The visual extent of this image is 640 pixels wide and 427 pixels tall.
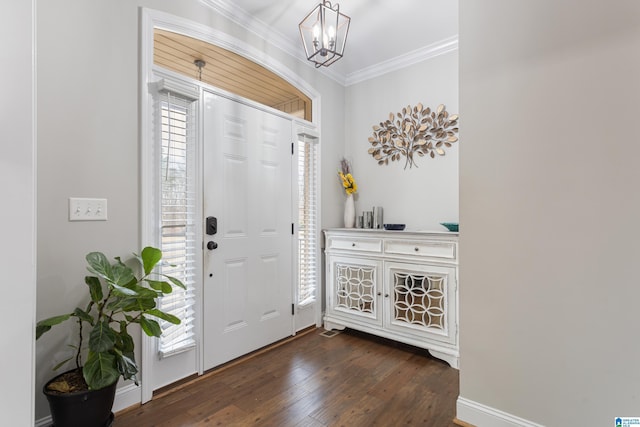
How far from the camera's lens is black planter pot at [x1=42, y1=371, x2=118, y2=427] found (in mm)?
1376

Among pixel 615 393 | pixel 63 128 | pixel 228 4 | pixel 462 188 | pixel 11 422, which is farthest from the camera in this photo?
pixel 228 4

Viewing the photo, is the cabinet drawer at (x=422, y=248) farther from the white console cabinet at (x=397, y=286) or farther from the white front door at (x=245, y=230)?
the white front door at (x=245, y=230)

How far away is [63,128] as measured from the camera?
161 cm

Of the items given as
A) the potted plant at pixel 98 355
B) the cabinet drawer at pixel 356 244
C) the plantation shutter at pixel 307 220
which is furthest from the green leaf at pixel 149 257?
the cabinet drawer at pixel 356 244

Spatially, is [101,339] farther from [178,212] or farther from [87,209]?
[178,212]

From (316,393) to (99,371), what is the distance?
1.24 metres

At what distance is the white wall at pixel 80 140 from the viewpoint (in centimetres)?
155

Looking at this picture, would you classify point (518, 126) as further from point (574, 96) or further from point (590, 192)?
point (590, 192)

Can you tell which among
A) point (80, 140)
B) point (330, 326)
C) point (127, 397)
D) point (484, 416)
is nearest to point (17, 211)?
point (80, 140)

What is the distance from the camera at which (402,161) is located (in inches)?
125

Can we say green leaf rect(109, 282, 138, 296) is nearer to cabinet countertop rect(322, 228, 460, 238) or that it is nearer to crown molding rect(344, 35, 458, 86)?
cabinet countertop rect(322, 228, 460, 238)

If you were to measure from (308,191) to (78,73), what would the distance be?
6.45ft

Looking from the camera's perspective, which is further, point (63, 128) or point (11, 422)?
point (63, 128)

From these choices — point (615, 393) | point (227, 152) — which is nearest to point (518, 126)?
point (615, 393)
